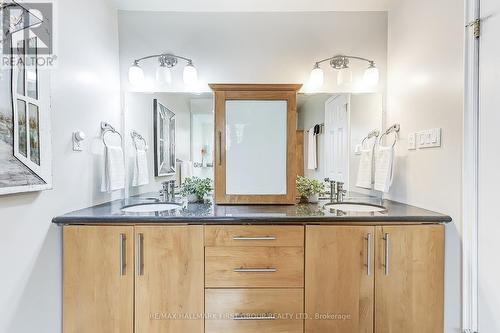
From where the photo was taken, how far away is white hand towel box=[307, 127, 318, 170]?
1939mm

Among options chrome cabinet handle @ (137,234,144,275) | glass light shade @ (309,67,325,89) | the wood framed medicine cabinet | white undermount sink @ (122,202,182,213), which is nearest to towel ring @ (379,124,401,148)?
glass light shade @ (309,67,325,89)

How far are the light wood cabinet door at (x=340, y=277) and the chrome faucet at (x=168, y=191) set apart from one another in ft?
3.60

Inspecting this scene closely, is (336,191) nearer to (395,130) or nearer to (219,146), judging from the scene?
(395,130)

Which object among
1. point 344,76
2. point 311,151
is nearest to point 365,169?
point 311,151

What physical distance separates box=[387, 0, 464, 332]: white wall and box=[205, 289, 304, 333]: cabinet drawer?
82cm

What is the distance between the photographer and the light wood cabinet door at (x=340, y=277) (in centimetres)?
137

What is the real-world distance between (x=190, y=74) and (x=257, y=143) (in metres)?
0.72

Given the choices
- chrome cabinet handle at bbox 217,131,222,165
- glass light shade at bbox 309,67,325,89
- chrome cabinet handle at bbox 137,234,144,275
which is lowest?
chrome cabinet handle at bbox 137,234,144,275

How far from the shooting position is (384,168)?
178 cm

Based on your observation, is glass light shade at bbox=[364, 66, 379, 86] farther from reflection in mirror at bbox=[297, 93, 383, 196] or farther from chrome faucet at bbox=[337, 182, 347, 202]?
chrome faucet at bbox=[337, 182, 347, 202]

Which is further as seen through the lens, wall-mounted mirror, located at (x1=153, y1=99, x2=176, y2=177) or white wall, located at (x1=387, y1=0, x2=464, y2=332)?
wall-mounted mirror, located at (x1=153, y1=99, x2=176, y2=177)

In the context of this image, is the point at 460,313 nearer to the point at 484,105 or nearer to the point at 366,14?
the point at 484,105

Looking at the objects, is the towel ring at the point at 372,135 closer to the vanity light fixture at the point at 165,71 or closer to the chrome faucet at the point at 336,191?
the chrome faucet at the point at 336,191

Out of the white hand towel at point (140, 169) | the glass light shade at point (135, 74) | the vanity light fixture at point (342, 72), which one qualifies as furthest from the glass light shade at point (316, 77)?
the white hand towel at point (140, 169)
